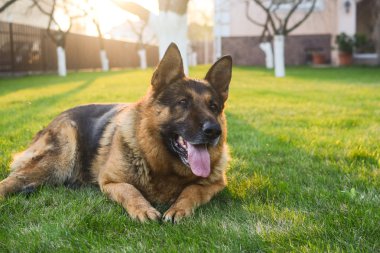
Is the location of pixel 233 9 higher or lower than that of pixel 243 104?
higher

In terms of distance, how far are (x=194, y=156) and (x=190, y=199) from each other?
0.31 m

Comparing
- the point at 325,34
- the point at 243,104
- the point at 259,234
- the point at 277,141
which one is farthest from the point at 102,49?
the point at 259,234

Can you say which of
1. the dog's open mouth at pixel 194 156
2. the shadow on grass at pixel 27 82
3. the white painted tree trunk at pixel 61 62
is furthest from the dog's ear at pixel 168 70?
the white painted tree trunk at pixel 61 62

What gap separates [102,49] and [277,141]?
27.4m

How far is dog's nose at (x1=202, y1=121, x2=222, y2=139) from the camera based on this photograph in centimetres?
293

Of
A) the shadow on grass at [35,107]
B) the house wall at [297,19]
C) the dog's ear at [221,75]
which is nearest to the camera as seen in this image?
the dog's ear at [221,75]

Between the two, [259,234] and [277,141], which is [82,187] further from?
[277,141]

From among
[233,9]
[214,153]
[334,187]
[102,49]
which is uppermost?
[233,9]

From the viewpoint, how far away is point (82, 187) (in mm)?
3564

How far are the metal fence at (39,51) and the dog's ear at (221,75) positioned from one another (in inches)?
680

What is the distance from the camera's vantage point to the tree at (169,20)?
31.9 feet

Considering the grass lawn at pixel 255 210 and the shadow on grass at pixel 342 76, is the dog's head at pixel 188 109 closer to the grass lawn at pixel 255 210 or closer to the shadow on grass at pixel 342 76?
the grass lawn at pixel 255 210

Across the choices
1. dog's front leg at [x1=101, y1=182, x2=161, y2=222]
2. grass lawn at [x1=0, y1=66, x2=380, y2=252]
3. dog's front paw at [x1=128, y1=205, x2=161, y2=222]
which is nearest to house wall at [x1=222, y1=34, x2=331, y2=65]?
grass lawn at [x1=0, y1=66, x2=380, y2=252]

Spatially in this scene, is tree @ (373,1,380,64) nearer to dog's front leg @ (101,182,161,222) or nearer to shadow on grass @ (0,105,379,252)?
shadow on grass @ (0,105,379,252)
